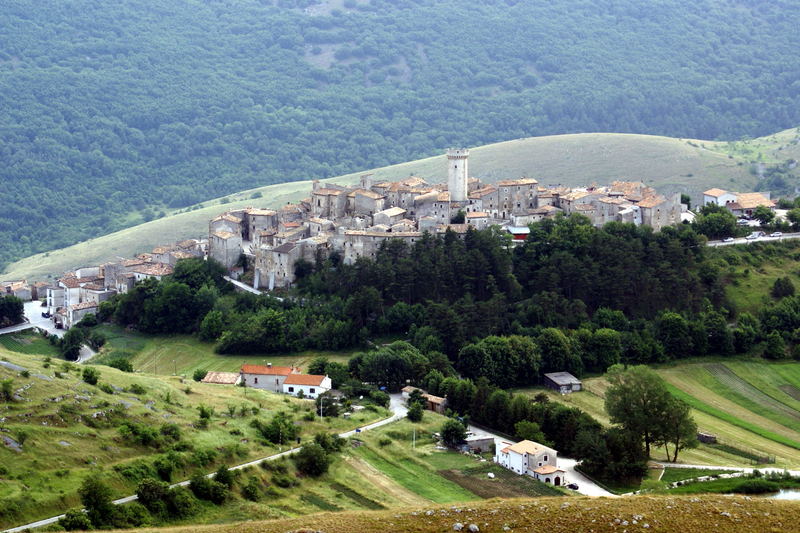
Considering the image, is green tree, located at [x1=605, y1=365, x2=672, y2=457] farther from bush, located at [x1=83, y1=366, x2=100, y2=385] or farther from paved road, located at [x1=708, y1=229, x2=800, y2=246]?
paved road, located at [x1=708, y1=229, x2=800, y2=246]

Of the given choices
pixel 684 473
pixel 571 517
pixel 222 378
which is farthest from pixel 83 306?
pixel 571 517

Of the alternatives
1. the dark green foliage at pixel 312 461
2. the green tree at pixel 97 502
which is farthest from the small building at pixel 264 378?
the green tree at pixel 97 502

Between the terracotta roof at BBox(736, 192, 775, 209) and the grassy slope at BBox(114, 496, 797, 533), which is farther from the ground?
the terracotta roof at BBox(736, 192, 775, 209)

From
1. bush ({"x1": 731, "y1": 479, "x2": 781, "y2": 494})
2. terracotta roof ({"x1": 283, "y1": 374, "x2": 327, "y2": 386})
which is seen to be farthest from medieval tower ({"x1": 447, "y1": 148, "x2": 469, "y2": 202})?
bush ({"x1": 731, "y1": 479, "x2": 781, "y2": 494})

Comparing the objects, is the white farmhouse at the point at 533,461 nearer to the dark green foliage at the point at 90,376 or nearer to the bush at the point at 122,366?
the dark green foliage at the point at 90,376

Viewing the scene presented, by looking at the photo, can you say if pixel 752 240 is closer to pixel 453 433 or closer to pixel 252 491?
pixel 453 433

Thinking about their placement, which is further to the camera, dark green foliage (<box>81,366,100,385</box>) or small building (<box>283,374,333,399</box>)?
small building (<box>283,374,333,399</box>)
